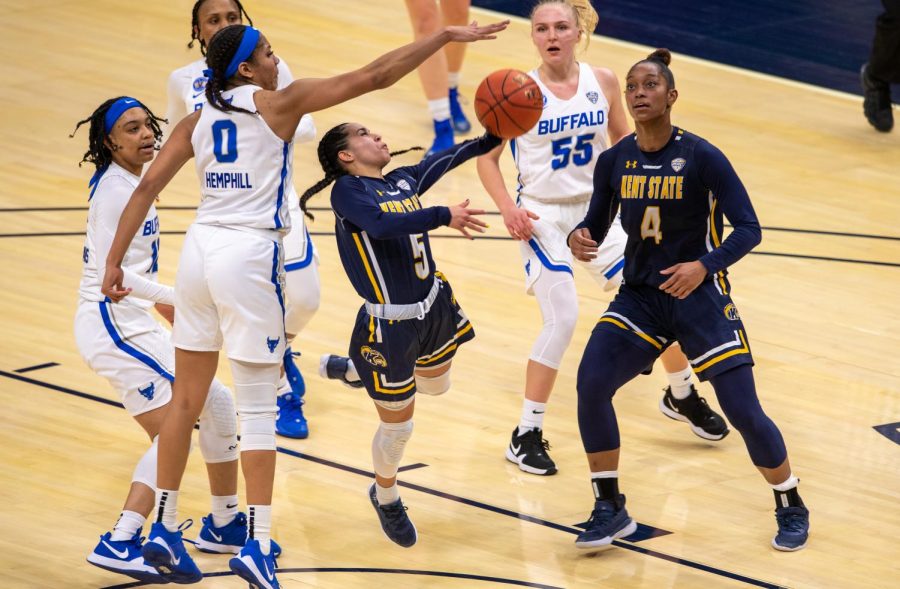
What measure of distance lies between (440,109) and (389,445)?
5829 mm

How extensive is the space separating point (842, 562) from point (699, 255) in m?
1.36

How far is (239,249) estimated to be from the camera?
5.59 metres

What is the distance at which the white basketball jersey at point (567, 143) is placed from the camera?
7461mm

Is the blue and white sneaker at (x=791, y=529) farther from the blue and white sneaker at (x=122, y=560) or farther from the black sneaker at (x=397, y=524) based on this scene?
the blue and white sneaker at (x=122, y=560)

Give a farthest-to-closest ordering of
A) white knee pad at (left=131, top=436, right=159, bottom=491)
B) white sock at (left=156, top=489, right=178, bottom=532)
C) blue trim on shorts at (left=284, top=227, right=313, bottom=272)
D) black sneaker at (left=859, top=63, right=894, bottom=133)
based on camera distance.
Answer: black sneaker at (left=859, top=63, right=894, bottom=133), blue trim on shorts at (left=284, top=227, right=313, bottom=272), white knee pad at (left=131, top=436, right=159, bottom=491), white sock at (left=156, top=489, right=178, bottom=532)

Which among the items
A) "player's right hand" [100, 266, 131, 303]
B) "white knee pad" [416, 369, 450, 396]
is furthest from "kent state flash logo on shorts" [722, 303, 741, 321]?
"player's right hand" [100, 266, 131, 303]

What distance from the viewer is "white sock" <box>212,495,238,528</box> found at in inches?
245

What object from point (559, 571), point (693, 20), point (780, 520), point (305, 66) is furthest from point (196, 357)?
point (693, 20)

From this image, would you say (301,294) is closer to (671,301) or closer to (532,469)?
(532,469)

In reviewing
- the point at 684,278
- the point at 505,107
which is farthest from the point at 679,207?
the point at 505,107

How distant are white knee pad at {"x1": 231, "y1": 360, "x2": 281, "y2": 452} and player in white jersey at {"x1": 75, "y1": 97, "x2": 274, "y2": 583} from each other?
0.45 m

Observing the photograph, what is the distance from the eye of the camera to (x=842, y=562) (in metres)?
6.29

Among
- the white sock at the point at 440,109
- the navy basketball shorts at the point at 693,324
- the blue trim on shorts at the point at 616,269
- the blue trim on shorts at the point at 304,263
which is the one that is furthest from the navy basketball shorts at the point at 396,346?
the white sock at the point at 440,109

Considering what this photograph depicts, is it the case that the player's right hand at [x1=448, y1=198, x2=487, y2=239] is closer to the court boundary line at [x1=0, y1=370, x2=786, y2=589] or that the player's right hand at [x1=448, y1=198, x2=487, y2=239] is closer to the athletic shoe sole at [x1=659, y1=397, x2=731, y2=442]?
the court boundary line at [x1=0, y1=370, x2=786, y2=589]
